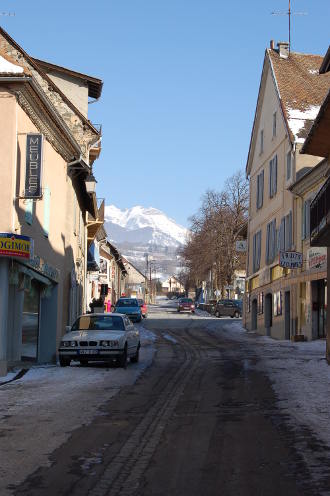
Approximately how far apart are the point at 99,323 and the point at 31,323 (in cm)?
196

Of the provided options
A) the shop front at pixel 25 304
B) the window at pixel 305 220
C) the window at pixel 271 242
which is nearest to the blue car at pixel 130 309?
the window at pixel 271 242

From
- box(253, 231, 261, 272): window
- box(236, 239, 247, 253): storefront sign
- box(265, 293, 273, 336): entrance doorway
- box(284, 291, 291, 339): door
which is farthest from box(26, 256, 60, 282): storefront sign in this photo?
box(236, 239, 247, 253): storefront sign

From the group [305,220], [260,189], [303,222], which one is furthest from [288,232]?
[260,189]

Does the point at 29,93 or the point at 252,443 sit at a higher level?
the point at 29,93

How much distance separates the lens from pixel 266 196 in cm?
3953

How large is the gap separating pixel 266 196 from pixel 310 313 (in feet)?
35.9

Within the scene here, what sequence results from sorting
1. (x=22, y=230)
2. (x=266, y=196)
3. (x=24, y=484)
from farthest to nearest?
(x=266, y=196), (x=22, y=230), (x=24, y=484)

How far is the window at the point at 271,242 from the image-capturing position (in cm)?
3731

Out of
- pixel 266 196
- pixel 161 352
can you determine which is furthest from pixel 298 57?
pixel 161 352

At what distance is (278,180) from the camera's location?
36344mm

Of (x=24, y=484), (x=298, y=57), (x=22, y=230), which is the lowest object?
(x=24, y=484)

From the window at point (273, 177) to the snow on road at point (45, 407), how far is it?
1996 centimetres

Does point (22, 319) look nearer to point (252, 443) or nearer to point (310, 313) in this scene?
point (252, 443)

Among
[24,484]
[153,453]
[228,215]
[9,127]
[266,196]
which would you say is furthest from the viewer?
[228,215]
